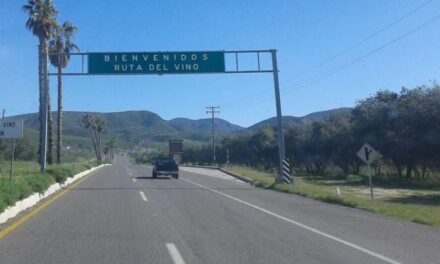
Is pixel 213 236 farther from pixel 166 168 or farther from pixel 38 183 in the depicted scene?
pixel 166 168

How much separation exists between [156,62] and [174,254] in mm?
22040

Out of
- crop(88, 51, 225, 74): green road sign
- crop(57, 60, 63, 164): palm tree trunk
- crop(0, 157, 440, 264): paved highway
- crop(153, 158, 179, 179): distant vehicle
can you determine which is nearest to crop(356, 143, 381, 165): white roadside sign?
crop(0, 157, 440, 264): paved highway

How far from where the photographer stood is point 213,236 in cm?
1156

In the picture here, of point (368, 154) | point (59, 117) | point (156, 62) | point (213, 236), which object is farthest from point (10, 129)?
point (59, 117)

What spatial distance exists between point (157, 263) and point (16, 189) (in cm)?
987

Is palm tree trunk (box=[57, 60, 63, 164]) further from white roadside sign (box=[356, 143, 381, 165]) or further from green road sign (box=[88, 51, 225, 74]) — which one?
white roadside sign (box=[356, 143, 381, 165])

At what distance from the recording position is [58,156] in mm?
50438

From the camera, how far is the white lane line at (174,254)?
346 inches

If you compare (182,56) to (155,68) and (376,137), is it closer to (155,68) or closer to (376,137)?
(155,68)

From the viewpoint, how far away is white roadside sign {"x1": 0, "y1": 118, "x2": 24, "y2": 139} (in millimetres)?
20734

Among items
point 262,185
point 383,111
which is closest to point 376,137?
point 383,111

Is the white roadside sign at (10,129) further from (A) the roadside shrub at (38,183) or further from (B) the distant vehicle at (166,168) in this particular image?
(B) the distant vehicle at (166,168)

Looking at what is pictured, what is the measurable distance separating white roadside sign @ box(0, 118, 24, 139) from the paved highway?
13.5ft

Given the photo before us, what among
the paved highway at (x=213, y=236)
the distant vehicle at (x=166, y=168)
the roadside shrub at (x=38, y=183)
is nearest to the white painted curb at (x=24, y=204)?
the roadside shrub at (x=38, y=183)
